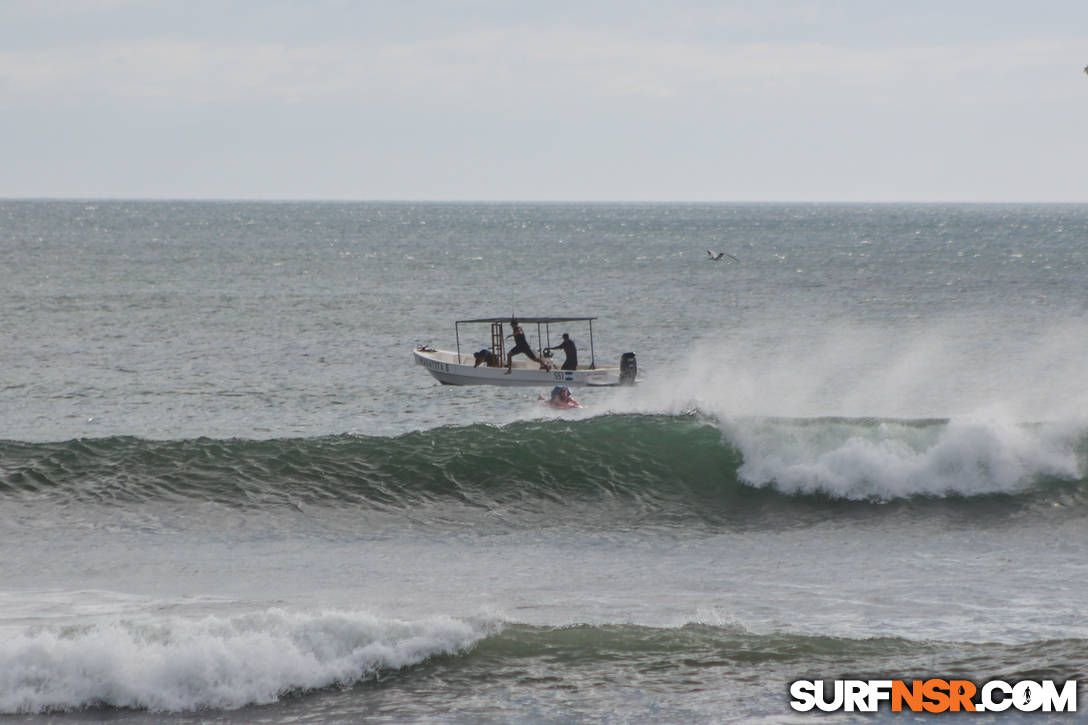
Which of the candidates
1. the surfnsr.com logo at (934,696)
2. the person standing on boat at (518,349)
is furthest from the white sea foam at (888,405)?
the surfnsr.com logo at (934,696)

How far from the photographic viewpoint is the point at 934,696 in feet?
35.1

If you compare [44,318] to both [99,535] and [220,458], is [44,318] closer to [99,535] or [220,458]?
[220,458]

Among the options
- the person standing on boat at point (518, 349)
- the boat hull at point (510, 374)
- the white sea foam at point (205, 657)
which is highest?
the person standing on boat at point (518, 349)

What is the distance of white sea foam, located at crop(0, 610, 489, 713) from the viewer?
35.8ft

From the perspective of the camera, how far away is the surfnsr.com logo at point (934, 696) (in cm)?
1050

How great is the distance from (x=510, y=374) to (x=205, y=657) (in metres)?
19.7

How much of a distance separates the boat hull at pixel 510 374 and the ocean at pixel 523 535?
629 mm

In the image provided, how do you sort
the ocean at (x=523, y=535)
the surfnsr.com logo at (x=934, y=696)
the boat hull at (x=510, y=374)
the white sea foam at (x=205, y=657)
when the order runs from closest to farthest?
the surfnsr.com logo at (x=934, y=696), the white sea foam at (x=205, y=657), the ocean at (x=523, y=535), the boat hull at (x=510, y=374)

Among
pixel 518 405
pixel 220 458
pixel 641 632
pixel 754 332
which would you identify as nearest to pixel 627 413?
pixel 518 405

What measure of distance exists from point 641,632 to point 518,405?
739 inches

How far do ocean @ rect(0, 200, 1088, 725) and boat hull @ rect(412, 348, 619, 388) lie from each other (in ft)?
2.06

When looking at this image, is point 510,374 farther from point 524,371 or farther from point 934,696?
point 934,696

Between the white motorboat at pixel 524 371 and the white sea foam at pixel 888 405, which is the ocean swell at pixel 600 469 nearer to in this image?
the white sea foam at pixel 888 405

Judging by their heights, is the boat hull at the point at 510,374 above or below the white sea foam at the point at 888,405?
above
